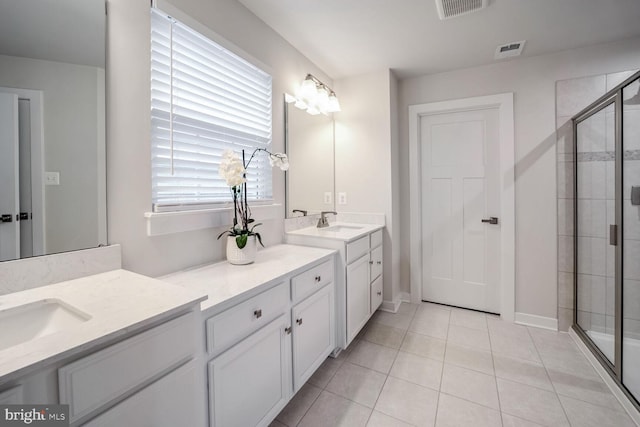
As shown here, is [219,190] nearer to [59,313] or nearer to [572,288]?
[59,313]

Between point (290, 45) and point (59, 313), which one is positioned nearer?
point (59, 313)

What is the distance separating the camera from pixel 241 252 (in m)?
1.52

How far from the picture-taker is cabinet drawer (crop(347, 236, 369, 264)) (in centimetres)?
196

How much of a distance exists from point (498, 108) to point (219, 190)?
2.61 meters

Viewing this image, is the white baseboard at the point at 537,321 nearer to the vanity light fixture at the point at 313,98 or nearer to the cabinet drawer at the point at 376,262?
the cabinet drawer at the point at 376,262

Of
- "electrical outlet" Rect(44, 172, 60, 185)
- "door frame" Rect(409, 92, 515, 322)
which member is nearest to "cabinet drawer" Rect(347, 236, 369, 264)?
"door frame" Rect(409, 92, 515, 322)

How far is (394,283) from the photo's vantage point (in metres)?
2.82

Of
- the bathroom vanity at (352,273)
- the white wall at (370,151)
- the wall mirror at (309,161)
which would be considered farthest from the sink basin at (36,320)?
the white wall at (370,151)

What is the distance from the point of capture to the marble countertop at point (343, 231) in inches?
79.7

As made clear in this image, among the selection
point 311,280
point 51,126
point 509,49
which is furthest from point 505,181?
point 51,126

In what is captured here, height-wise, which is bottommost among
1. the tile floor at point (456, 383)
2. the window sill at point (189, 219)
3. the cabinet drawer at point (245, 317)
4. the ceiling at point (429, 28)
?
the tile floor at point (456, 383)

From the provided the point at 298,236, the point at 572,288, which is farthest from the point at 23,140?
the point at 572,288

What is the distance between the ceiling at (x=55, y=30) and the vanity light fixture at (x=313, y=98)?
1.25 metres

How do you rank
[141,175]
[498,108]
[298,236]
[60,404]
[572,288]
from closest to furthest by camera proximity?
[60,404]
[141,175]
[298,236]
[572,288]
[498,108]
